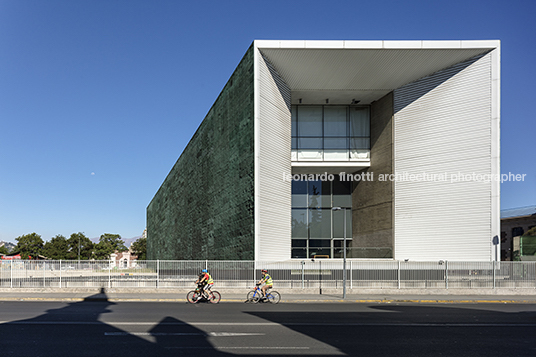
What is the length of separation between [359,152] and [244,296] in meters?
20.6

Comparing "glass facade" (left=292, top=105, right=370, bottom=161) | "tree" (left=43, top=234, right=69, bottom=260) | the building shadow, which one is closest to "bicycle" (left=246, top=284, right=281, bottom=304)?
the building shadow

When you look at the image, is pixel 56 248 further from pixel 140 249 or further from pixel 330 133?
pixel 330 133

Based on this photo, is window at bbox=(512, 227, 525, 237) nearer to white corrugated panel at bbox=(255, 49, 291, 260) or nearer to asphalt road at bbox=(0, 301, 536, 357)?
white corrugated panel at bbox=(255, 49, 291, 260)

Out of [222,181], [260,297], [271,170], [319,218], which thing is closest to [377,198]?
[319,218]

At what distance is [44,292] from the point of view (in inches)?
973

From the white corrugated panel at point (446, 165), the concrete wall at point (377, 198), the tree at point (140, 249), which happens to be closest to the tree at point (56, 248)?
the tree at point (140, 249)

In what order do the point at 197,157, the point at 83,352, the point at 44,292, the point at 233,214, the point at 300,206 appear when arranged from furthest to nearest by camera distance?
the point at 197,157 < the point at 300,206 < the point at 233,214 < the point at 44,292 < the point at 83,352

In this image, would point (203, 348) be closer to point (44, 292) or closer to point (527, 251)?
point (44, 292)

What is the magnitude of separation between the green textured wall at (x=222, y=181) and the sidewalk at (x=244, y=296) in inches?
290

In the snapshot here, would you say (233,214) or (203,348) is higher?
(233,214)

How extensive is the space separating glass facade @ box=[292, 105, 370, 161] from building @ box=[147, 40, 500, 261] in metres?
0.10

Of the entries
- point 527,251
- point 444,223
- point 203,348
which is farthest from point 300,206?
point 203,348

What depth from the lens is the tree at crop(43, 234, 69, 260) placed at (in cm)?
10876

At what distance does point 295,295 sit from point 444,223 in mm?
15354
